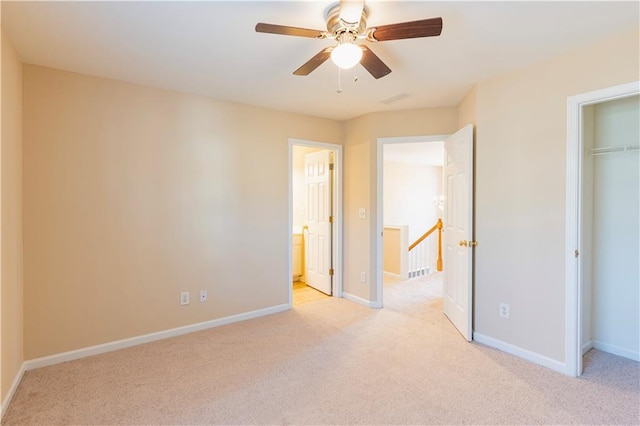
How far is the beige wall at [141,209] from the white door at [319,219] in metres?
0.81

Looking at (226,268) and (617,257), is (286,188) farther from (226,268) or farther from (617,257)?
(617,257)

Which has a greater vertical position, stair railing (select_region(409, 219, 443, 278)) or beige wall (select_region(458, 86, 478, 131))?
beige wall (select_region(458, 86, 478, 131))

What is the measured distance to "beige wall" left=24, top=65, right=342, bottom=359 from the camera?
260 cm

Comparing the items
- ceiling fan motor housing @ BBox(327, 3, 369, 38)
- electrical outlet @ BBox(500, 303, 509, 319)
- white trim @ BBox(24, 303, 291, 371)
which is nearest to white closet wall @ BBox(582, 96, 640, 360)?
electrical outlet @ BBox(500, 303, 509, 319)

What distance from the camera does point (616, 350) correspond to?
2750 millimetres

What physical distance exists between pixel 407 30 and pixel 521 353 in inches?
104

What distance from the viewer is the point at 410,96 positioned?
335 centimetres

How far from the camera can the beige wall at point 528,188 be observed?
7.79 ft

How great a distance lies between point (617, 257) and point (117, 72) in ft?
14.8

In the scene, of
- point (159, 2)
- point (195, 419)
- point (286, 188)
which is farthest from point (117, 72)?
point (195, 419)

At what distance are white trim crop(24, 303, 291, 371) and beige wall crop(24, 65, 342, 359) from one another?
5 centimetres

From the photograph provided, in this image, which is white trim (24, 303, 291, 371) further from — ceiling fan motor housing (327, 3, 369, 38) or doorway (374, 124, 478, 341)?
ceiling fan motor housing (327, 3, 369, 38)

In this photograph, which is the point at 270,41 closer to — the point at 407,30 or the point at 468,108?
the point at 407,30

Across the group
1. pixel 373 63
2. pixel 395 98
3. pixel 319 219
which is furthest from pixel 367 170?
pixel 373 63
